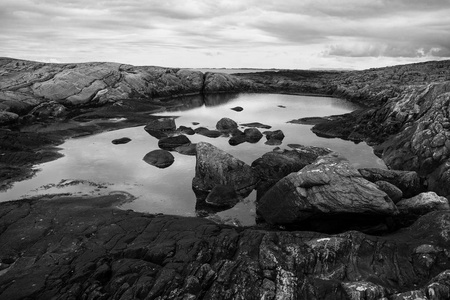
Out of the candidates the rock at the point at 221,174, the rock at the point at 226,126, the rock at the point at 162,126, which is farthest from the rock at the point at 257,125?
the rock at the point at 221,174

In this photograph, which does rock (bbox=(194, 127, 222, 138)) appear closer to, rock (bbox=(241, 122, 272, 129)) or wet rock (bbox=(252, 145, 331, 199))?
rock (bbox=(241, 122, 272, 129))

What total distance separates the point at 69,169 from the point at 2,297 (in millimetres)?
19454

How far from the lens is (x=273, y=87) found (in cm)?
12175

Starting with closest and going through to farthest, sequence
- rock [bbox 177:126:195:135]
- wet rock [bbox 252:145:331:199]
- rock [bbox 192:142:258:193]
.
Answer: rock [bbox 192:142:258:193] < wet rock [bbox 252:145:331:199] < rock [bbox 177:126:195:135]

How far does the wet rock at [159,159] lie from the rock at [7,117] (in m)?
30.0

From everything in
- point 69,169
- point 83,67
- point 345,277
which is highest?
point 83,67

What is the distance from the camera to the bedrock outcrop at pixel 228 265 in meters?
12.1

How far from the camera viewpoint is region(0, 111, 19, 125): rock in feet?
163

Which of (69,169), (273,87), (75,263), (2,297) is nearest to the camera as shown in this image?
(2,297)

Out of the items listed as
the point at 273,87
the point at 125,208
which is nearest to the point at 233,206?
the point at 125,208

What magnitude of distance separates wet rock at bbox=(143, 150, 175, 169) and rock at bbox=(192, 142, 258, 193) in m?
5.65

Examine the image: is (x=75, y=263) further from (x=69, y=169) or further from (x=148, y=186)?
(x=69, y=169)

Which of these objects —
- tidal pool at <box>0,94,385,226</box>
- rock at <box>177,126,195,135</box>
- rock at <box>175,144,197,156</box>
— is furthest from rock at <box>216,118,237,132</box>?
rock at <box>175,144,197,156</box>

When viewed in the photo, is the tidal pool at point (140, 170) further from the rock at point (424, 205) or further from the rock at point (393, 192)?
the rock at point (424, 205)
